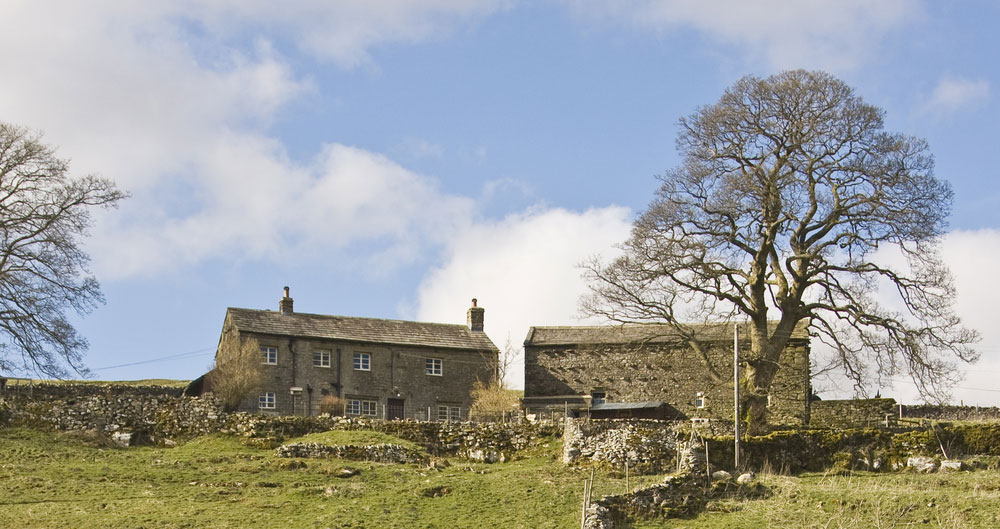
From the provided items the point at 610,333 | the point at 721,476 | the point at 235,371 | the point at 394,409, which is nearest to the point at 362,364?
the point at 394,409

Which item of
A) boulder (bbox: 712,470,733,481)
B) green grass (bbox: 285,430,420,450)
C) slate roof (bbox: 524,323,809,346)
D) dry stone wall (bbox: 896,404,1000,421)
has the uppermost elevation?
slate roof (bbox: 524,323,809,346)

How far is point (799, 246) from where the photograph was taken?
154ft

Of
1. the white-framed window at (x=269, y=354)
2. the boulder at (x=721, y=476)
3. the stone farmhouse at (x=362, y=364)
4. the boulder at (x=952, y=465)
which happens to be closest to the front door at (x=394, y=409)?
the stone farmhouse at (x=362, y=364)

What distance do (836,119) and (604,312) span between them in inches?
423

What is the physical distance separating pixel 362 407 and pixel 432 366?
12.1 ft

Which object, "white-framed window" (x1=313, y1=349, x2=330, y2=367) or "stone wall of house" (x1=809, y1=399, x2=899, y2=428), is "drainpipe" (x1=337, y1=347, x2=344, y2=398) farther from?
"stone wall of house" (x1=809, y1=399, x2=899, y2=428)

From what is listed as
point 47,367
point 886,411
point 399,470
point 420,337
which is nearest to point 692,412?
point 886,411

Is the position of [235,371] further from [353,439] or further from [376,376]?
[376,376]

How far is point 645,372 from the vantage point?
2208 inches

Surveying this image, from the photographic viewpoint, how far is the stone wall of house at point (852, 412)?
51719 millimetres

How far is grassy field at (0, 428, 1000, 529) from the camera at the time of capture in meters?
30.3

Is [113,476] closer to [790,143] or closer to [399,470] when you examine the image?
[399,470]

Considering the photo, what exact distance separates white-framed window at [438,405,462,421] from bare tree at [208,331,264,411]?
7931mm

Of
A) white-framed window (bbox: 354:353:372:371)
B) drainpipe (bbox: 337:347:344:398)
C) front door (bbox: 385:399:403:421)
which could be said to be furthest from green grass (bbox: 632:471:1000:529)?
white-framed window (bbox: 354:353:372:371)
